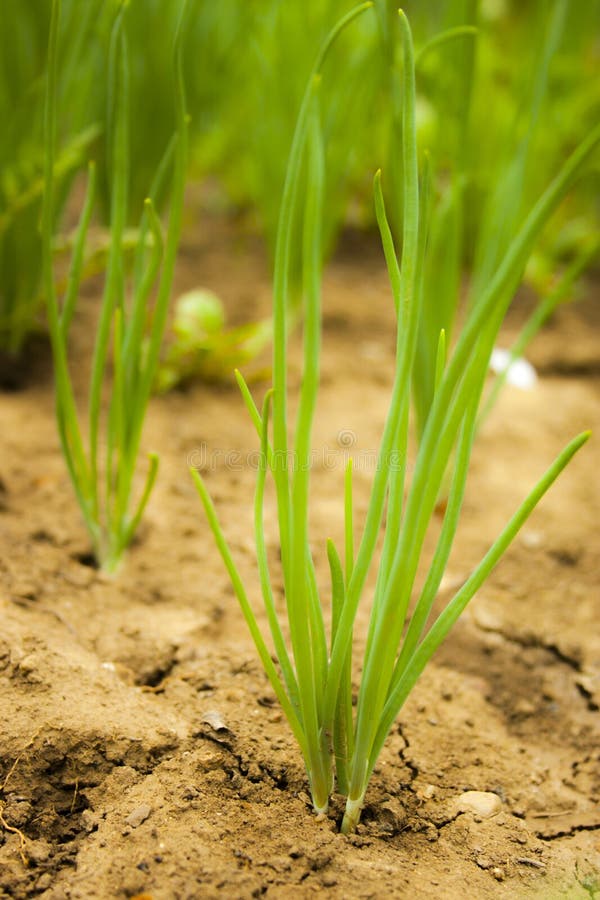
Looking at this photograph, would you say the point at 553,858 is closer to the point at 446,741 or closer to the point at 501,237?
the point at 446,741

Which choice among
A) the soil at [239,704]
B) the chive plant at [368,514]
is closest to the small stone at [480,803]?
the soil at [239,704]

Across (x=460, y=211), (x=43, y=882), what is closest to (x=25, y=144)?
(x=460, y=211)

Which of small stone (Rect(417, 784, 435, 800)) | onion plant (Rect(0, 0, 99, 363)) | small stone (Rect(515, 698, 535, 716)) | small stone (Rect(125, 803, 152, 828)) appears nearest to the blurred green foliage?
onion plant (Rect(0, 0, 99, 363))

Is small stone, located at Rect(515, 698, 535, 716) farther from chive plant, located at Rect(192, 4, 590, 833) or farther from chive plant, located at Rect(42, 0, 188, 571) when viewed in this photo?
chive plant, located at Rect(42, 0, 188, 571)

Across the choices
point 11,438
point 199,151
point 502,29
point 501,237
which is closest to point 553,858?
point 501,237

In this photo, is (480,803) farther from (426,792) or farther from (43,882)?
(43,882)
